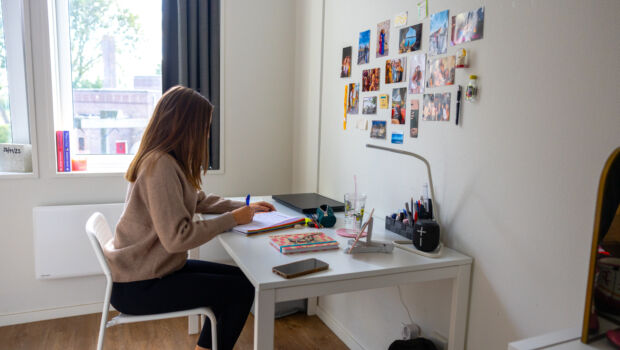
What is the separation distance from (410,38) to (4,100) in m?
2.29

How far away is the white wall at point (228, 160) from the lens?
2.46 m

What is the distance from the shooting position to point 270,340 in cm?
129

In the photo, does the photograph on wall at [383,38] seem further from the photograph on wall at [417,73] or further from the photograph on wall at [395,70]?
the photograph on wall at [417,73]

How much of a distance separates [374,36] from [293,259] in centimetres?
120

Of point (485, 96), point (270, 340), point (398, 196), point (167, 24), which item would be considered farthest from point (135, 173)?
point (167, 24)

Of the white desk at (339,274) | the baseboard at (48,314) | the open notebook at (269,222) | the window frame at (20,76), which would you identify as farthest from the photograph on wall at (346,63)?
the baseboard at (48,314)

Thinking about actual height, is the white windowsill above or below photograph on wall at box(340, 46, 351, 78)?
below

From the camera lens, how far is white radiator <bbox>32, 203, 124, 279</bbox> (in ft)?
8.05

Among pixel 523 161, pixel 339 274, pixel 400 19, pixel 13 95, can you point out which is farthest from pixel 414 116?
pixel 13 95

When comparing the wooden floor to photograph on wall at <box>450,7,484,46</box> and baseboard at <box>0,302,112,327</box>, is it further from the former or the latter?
photograph on wall at <box>450,7,484,46</box>

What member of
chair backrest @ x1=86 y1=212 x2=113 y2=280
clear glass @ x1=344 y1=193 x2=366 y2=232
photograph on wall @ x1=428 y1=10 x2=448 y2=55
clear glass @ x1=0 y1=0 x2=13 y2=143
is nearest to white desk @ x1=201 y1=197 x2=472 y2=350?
clear glass @ x1=344 y1=193 x2=366 y2=232

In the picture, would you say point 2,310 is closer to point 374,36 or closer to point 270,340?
point 270,340

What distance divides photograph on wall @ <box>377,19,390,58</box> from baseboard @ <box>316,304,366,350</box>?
4.85 ft

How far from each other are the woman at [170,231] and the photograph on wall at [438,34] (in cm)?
90
